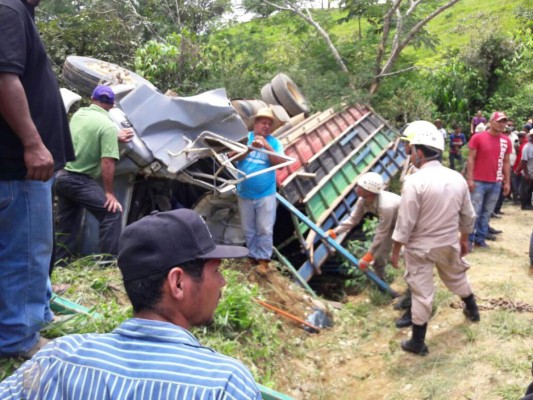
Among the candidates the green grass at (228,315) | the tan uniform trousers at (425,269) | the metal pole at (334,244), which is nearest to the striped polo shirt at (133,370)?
the green grass at (228,315)

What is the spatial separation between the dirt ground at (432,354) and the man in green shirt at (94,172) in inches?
74.7

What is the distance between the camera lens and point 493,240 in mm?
8125

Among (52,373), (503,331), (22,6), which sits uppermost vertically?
(22,6)

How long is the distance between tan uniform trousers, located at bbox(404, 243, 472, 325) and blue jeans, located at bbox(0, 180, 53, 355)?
9.61 feet

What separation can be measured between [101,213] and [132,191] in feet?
2.82

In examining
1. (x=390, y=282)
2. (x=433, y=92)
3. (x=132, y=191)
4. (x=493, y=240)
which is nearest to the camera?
(x=132, y=191)

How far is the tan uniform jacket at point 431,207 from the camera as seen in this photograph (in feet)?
14.2

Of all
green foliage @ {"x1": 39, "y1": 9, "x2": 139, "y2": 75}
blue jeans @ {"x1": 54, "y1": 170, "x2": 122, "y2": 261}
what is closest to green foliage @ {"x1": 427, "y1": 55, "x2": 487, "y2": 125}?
green foliage @ {"x1": 39, "y1": 9, "x2": 139, "y2": 75}

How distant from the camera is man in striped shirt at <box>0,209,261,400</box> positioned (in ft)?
3.76

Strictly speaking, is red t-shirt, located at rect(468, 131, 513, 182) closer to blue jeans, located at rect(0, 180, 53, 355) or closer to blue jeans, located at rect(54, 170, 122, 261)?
blue jeans, located at rect(54, 170, 122, 261)

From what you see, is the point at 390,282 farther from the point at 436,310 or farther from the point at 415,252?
the point at 415,252

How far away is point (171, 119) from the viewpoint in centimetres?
551

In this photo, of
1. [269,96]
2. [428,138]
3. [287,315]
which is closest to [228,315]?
[287,315]

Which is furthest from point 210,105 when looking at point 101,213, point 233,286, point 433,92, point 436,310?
point 433,92
